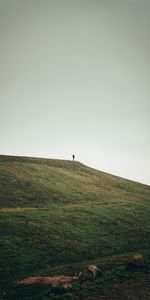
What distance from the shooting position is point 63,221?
47844 millimetres

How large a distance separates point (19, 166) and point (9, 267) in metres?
49.1

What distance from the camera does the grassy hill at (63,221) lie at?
34.8m

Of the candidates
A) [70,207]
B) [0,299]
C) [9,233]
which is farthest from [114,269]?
[70,207]

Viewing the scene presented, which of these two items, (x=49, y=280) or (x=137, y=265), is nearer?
(x=49, y=280)

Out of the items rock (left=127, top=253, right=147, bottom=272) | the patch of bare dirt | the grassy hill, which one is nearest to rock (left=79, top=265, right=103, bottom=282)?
the patch of bare dirt

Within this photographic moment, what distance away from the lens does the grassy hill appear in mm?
34844

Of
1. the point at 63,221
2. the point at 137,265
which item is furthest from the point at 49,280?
the point at 63,221

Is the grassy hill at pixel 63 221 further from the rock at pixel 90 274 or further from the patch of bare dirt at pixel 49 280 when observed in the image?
the rock at pixel 90 274

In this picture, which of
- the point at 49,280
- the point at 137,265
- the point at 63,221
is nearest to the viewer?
the point at 49,280

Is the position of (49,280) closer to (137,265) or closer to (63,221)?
(137,265)

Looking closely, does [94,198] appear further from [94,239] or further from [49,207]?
[94,239]

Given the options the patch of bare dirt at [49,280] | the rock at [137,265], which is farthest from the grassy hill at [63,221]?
the rock at [137,265]

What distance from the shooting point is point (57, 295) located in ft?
81.9

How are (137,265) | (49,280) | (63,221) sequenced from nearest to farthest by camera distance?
(49,280), (137,265), (63,221)
